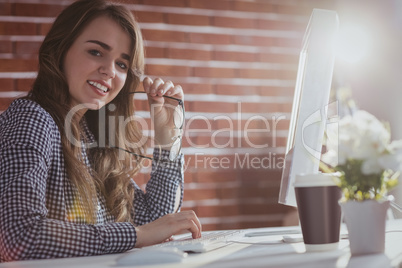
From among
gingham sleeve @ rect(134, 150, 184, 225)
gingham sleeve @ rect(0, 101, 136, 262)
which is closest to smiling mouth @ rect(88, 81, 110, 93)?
gingham sleeve @ rect(134, 150, 184, 225)

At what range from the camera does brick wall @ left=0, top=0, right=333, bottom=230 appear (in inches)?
102

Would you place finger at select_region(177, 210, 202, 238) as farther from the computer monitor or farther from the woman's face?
the woman's face

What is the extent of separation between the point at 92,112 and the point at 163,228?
0.76 meters

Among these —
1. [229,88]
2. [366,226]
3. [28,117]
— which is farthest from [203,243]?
[229,88]

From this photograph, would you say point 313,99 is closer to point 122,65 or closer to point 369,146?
point 369,146

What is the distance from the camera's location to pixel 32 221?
3.03ft

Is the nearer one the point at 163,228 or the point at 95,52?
the point at 163,228

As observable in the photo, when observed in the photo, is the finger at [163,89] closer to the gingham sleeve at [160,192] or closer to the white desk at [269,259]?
the gingham sleeve at [160,192]

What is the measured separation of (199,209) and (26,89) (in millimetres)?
1072

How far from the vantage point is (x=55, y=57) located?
4.90ft

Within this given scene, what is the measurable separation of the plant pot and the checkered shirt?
1.44 feet

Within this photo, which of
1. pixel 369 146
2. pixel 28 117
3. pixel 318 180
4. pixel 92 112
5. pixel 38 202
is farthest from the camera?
pixel 92 112

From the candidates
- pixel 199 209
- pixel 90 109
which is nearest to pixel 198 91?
pixel 199 209

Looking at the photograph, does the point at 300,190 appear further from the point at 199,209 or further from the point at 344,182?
the point at 199,209
